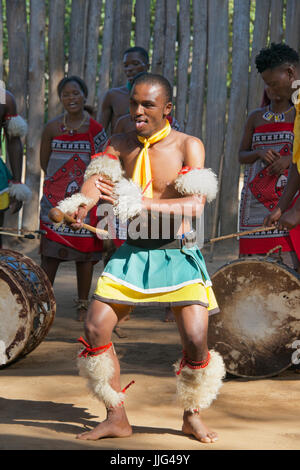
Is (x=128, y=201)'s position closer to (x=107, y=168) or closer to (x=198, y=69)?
(x=107, y=168)

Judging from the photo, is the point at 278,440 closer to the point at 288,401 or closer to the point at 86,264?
the point at 288,401

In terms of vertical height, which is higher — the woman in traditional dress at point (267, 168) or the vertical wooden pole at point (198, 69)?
the vertical wooden pole at point (198, 69)

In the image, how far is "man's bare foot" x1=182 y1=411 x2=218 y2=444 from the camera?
3.47 meters

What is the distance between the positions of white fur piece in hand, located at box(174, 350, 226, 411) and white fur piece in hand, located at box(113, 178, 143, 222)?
82cm

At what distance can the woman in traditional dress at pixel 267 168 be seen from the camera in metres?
5.19

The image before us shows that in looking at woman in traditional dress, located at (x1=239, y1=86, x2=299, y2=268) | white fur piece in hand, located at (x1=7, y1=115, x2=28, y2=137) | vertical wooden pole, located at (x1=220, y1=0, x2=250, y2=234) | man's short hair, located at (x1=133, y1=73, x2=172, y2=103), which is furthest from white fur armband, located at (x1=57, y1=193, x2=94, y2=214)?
vertical wooden pole, located at (x1=220, y1=0, x2=250, y2=234)

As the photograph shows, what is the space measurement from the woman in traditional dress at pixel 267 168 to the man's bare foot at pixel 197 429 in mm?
1885

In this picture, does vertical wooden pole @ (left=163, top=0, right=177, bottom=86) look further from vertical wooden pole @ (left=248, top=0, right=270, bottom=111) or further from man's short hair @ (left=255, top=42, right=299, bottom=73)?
man's short hair @ (left=255, top=42, right=299, bottom=73)

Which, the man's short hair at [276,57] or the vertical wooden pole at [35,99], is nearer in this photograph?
the man's short hair at [276,57]

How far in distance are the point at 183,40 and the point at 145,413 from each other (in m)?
6.30

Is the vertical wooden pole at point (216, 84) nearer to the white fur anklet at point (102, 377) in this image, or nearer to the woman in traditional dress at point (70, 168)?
the woman in traditional dress at point (70, 168)

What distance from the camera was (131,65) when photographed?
6660 mm

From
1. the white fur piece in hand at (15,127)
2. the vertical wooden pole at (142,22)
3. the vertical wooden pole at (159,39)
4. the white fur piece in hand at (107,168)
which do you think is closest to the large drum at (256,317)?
the white fur piece in hand at (107,168)

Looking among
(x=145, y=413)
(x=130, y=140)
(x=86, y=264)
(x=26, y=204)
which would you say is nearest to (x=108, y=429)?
(x=145, y=413)
